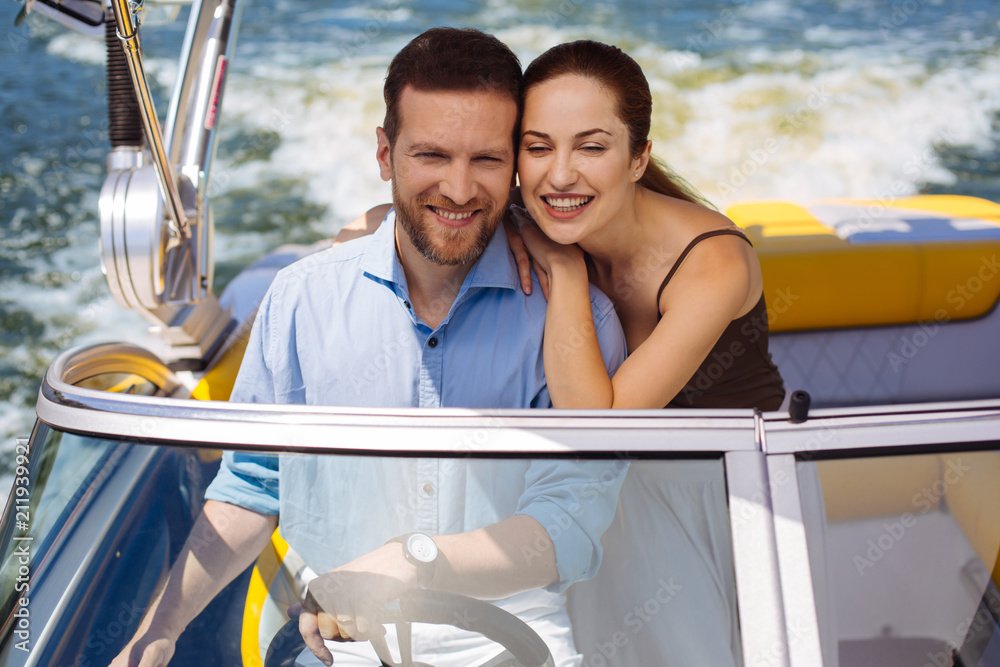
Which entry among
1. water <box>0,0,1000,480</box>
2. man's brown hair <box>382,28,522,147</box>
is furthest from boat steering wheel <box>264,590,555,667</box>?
water <box>0,0,1000,480</box>

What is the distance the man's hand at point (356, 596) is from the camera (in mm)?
962

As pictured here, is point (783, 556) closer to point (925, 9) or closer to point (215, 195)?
point (215, 195)

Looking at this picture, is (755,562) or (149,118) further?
(149,118)

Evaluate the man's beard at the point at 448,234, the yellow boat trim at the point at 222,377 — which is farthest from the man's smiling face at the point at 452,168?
the yellow boat trim at the point at 222,377

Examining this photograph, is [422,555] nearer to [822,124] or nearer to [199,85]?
[199,85]

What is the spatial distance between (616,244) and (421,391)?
0.48 m

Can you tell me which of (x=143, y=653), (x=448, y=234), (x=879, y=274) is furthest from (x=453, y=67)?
(x=879, y=274)

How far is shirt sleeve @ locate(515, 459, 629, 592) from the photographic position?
918 mm

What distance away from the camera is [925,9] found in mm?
8195

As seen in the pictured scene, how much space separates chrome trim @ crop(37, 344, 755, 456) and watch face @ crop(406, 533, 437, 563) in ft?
0.39

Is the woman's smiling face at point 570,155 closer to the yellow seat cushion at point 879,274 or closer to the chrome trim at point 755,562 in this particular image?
the chrome trim at point 755,562

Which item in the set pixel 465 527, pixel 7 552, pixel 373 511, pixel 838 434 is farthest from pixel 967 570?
pixel 7 552

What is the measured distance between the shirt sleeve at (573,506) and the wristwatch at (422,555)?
12cm

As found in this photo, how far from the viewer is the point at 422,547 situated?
0.96 meters
